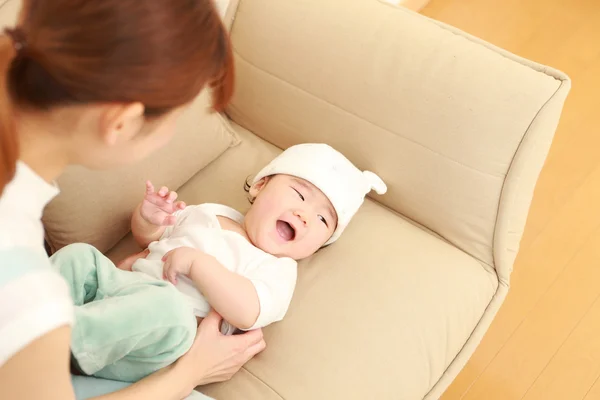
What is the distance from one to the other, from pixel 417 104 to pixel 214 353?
0.68m

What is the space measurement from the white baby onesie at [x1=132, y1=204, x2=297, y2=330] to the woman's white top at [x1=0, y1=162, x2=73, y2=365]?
0.47 meters

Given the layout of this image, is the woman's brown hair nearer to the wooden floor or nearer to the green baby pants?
the green baby pants

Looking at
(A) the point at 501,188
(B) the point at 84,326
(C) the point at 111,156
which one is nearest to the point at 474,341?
(A) the point at 501,188

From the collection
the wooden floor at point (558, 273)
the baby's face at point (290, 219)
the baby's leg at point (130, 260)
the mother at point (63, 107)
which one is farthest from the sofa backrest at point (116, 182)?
the wooden floor at point (558, 273)

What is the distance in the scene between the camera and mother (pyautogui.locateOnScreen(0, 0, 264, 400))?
0.62 meters

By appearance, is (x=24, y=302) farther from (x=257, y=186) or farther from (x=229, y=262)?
(x=257, y=186)

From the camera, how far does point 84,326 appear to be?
96 centimetres

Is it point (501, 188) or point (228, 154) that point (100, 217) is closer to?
point (228, 154)

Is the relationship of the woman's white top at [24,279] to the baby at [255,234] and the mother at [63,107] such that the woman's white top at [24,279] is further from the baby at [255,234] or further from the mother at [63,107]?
the baby at [255,234]

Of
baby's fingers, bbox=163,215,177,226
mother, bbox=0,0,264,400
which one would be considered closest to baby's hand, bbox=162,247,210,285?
baby's fingers, bbox=163,215,177,226

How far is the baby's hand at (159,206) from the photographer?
124 centimetres

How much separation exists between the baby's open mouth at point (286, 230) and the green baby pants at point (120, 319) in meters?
0.31

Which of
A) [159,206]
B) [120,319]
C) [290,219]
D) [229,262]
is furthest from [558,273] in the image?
[120,319]

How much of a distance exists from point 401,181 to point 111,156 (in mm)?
A: 805
